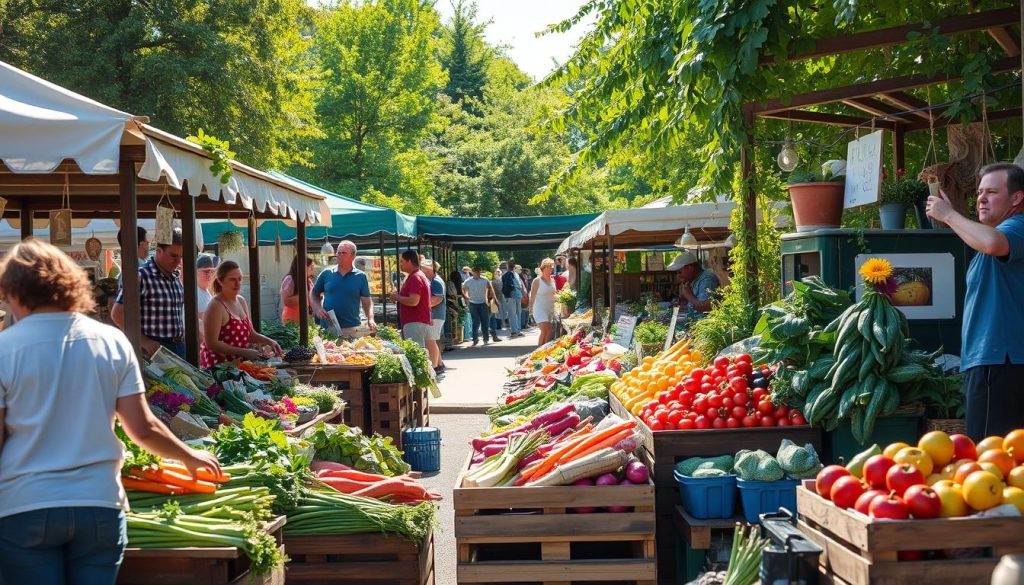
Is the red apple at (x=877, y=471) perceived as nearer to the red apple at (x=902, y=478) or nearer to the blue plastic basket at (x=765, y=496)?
the red apple at (x=902, y=478)

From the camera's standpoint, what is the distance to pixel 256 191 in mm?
7984

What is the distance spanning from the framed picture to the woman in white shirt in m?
4.52

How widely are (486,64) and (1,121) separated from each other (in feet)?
166

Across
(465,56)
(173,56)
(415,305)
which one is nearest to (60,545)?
(415,305)

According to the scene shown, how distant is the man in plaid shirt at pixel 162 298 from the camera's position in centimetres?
799

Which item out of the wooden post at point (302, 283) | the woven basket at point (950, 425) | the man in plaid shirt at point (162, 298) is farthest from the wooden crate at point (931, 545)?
the wooden post at point (302, 283)

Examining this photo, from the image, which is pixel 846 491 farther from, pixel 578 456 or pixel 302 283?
pixel 302 283

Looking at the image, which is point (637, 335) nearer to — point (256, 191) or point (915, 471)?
point (256, 191)

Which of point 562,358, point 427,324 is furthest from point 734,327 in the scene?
point 427,324

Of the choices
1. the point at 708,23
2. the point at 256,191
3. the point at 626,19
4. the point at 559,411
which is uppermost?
the point at 626,19

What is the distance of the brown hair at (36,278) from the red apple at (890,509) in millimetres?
2838

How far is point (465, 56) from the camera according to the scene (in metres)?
53.9

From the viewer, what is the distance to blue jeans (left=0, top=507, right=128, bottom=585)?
322 centimetres

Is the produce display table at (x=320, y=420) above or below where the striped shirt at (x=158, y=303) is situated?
below
